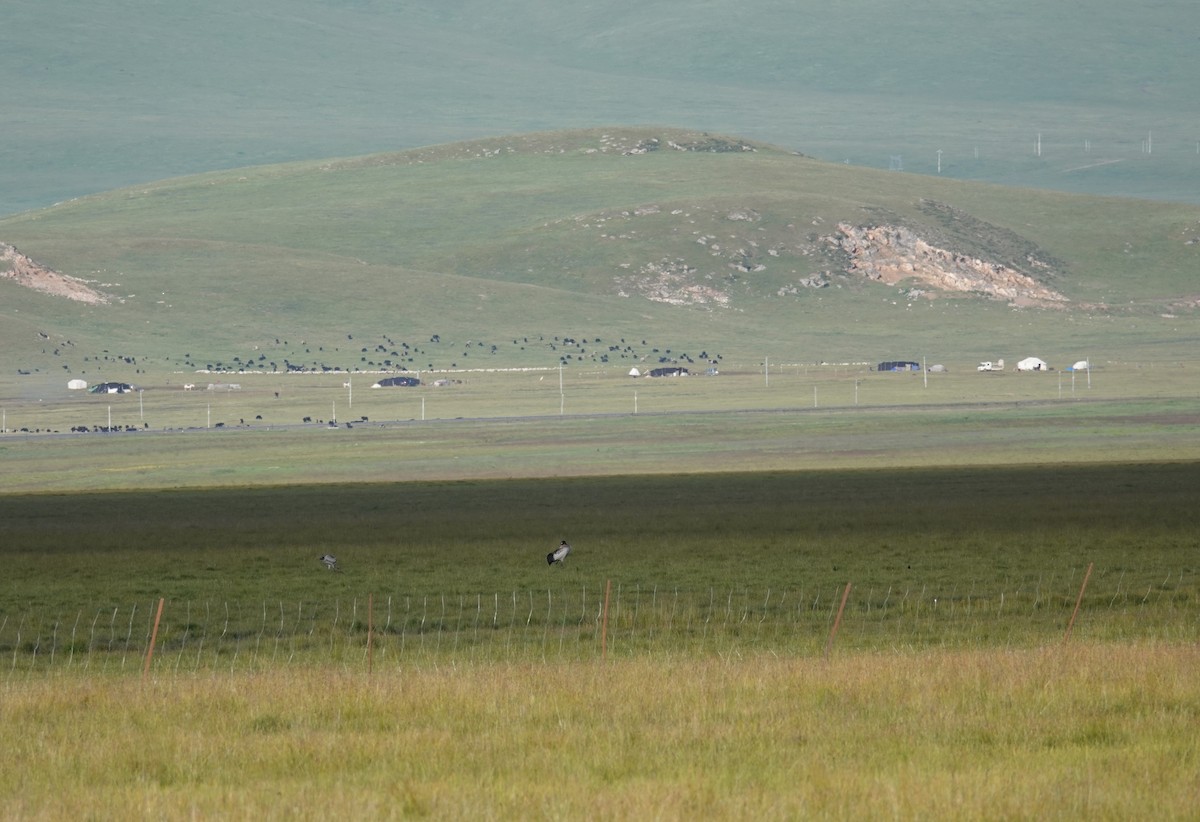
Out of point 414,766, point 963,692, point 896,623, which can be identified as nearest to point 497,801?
point 414,766

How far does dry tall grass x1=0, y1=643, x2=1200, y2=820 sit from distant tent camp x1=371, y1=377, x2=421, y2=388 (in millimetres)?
120698

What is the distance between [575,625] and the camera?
2742 centimetres

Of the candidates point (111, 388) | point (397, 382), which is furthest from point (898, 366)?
point (111, 388)

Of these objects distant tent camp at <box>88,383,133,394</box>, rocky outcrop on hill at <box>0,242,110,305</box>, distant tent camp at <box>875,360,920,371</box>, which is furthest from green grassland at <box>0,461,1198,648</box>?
rocky outcrop on hill at <box>0,242,110,305</box>

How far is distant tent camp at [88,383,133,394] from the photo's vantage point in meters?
135

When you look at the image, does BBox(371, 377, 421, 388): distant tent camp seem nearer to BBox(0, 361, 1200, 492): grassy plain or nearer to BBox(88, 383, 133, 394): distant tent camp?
BBox(0, 361, 1200, 492): grassy plain

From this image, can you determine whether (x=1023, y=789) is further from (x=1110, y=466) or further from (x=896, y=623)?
(x=1110, y=466)

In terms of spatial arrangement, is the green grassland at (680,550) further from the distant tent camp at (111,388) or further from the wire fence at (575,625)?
the distant tent camp at (111,388)

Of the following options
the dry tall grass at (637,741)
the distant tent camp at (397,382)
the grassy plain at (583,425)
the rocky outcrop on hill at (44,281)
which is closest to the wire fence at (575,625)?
the dry tall grass at (637,741)

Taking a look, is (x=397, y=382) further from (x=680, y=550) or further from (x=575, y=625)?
(x=575, y=625)

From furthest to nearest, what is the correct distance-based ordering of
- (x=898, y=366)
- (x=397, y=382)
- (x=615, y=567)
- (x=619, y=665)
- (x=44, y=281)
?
1. (x=44, y=281)
2. (x=898, y=366)
3. (x=397, y=382)
4. (x=615, y=567)
5. (x=619, y=665)

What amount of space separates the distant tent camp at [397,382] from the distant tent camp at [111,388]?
59.4 feet

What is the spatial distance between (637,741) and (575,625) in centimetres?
1293

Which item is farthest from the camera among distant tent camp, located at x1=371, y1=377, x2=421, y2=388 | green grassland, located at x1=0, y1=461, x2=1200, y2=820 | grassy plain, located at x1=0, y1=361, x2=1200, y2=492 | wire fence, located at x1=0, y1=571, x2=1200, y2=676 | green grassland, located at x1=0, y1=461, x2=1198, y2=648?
distant tent camp, located at x1=371, y1=377, x2=421, y2=388
